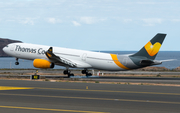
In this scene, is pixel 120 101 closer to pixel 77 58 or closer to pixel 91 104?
pixel 91 104

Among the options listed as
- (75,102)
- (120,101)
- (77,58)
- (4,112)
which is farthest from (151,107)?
(77,58)

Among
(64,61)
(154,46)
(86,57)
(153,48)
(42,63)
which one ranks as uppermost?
(154,46)

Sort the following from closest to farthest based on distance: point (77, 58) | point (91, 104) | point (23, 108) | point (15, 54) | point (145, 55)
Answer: point (23, 108) → point (91, 104) → point (145, 55) → point (77, 58) → point (15, 54)

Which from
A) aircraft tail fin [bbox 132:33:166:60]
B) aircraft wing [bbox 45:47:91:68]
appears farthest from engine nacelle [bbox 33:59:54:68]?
aircraft tail fin [bbox 132:33:166:60]

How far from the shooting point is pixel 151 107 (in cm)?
1841

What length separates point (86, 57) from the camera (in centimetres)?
5247

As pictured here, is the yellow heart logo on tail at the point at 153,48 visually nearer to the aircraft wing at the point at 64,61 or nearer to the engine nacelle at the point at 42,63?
the aircraft wing at the point at 64,61

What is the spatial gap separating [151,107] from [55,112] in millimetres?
5716

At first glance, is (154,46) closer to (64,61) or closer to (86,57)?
(86,57)

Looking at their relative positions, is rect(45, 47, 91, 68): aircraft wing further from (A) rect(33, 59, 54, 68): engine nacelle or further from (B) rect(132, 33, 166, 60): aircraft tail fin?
(B) rect(132, 33, 166, 60): aircraft tail fin

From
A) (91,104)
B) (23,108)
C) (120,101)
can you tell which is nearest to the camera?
(23,108)

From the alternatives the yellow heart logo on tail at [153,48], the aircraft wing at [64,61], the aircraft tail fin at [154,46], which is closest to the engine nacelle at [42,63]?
the aircraft wing at [64,61]

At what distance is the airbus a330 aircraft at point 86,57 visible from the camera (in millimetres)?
47562

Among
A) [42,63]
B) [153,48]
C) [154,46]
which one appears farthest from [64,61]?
[154,46]
